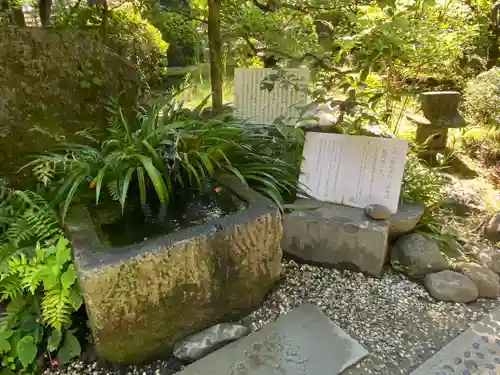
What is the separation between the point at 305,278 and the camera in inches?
93.7

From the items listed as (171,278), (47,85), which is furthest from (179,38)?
(171,278)

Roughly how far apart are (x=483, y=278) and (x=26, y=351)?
8.27 ft

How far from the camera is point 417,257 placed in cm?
244

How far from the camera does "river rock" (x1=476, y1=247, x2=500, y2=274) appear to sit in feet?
8.40

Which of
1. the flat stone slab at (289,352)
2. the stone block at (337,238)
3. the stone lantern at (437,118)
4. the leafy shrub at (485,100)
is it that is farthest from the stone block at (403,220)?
the leafy shrub at (485,100)

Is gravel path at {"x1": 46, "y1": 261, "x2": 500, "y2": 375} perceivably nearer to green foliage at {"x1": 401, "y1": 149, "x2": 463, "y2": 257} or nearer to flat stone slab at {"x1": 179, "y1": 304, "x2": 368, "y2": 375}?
flat stone slab at {"x1": 179, "y1": 304, "x2": 368, "y2": 375}

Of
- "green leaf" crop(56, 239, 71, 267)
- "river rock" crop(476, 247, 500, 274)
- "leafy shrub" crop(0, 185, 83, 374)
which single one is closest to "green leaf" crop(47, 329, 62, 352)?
"leafy shrub" crop(0, 185, 83, 374)

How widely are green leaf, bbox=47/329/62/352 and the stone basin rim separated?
0.46 metres

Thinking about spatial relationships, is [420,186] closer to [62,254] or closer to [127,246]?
[127,246]

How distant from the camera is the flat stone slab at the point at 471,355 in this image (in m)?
1.79

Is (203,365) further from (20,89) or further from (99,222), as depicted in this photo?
(20,89)

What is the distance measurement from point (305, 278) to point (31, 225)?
157 centimetres

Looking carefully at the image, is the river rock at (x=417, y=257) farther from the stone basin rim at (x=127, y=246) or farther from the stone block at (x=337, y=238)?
the stone basin rim at (x=127, y=246)

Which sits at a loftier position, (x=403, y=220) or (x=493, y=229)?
(x=403, y=220)
